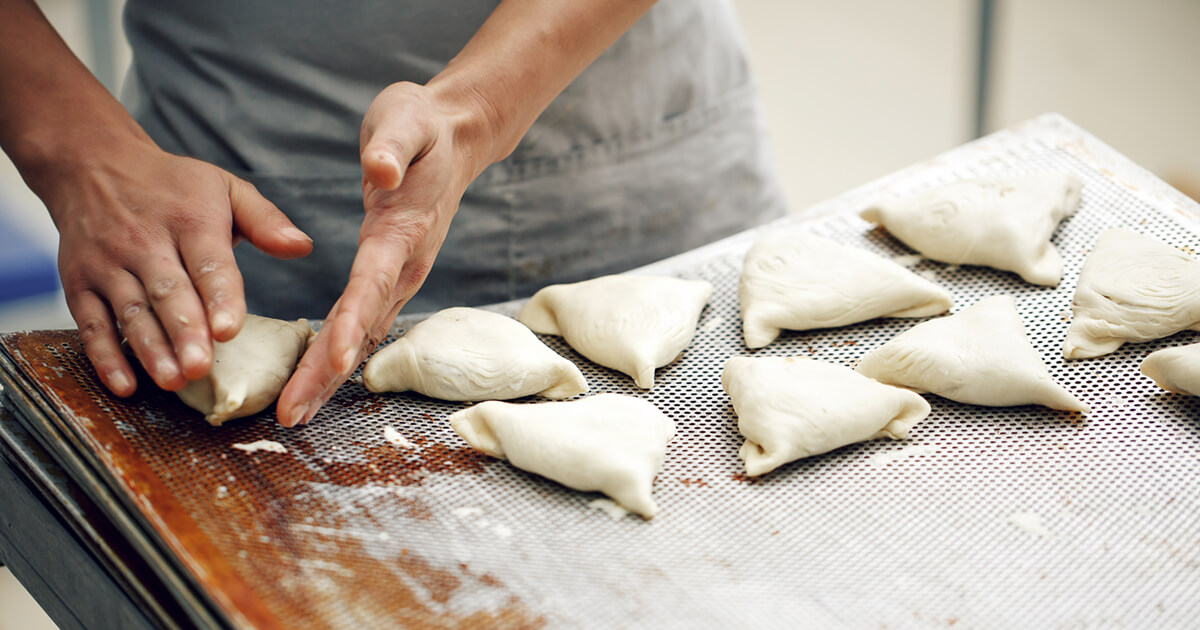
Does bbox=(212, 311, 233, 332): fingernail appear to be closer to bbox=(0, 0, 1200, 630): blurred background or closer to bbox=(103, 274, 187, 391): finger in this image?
bbox=(103, 274, 187, 391): finger

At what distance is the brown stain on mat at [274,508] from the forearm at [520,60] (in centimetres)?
41

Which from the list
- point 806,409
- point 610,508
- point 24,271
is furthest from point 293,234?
point 24,271

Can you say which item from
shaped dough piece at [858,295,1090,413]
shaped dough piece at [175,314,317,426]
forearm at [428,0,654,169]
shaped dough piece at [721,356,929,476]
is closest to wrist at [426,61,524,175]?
forearm at [428,0,654,169]

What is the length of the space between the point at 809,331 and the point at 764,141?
0.57 metres

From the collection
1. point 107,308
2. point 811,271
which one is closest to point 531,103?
point 811,271

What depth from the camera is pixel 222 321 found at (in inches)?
33.4

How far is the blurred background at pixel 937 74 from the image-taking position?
3.11 metres

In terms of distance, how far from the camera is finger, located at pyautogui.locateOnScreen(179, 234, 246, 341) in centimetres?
85

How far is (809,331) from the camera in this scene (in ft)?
3.73

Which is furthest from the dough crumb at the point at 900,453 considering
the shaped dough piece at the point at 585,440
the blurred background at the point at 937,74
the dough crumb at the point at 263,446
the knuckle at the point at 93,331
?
the blurred background at the point at 937,74

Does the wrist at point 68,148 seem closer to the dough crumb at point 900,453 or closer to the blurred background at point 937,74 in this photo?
the dough crumb at point 900,453

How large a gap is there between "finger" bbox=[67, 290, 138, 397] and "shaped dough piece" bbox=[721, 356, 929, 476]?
66 centimetres

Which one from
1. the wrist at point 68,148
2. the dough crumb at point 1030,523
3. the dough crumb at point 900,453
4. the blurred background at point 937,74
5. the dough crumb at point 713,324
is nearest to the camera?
the dough crumb at point 1030,523

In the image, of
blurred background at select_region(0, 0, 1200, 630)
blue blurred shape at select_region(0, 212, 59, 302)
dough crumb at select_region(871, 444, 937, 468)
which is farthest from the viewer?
blurred background at select_region(0, 0, 1200, 630)
